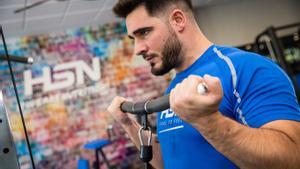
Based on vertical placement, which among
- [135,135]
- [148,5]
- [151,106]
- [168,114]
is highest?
[148,5]

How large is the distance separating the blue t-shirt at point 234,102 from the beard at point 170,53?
0.09 m

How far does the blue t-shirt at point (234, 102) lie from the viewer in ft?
2.55

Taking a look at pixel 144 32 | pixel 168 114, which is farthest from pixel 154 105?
pixel 144 32

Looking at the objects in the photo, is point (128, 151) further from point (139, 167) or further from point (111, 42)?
point (111, 42)

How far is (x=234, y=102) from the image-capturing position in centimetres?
89

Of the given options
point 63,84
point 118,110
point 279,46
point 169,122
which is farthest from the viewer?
point 63,84

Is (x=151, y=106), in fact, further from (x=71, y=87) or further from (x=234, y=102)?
(x=71, y=87)

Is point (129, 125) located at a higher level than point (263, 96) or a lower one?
lower

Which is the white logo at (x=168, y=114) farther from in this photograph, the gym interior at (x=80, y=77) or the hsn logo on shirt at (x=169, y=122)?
the gym interior at (x=80, y=77)

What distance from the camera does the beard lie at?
3.85ft

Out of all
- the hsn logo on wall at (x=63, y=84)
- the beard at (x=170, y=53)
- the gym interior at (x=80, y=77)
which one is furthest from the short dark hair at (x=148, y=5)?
the hsn logo on wall at (x=63, y=84)

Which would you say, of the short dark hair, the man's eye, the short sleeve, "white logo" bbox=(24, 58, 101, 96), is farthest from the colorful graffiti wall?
the short sleeve

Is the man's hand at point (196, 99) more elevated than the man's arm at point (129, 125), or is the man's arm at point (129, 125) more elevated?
the man's hand at point (196, 99)

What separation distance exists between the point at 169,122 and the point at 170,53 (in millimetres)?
306
